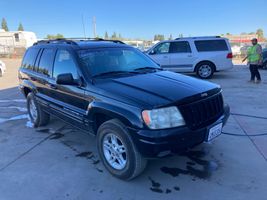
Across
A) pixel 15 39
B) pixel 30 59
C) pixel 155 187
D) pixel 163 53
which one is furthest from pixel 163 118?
pixel 15 39

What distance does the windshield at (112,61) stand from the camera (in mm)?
3893

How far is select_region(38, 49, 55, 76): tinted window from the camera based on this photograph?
460 centimetres

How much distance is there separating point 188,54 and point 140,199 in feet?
31.3

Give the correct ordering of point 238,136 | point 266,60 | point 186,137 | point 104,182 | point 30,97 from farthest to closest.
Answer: point 266,60, point 30,97, point 238,136, point 104,182, point 186,137

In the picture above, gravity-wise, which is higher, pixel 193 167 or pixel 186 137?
pixel 186 137

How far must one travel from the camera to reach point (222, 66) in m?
11.5

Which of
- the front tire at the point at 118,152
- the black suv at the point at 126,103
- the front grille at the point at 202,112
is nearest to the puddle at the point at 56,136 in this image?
the black suv at the point at 126,103

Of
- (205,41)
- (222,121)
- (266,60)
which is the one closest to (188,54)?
(205,41)

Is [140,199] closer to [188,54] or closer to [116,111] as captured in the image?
[116,111]

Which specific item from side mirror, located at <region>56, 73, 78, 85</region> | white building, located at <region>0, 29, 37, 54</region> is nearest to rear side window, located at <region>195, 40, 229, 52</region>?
side mirror, located at <region>56, 73, 78, 85</region>

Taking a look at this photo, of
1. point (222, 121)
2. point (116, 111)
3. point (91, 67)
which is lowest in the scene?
point (222, 121)

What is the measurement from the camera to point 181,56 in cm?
1168

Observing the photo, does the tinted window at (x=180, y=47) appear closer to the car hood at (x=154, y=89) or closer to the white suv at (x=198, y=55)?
the white suv at (x=198, y=55)

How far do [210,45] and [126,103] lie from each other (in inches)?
376
